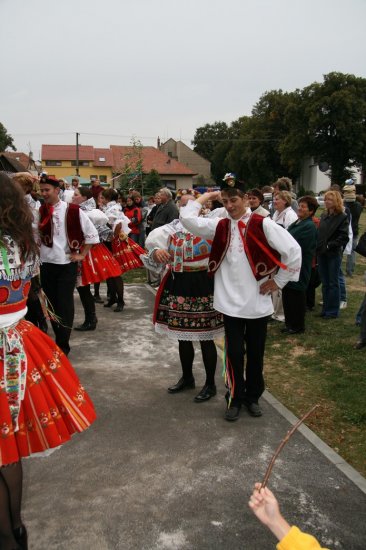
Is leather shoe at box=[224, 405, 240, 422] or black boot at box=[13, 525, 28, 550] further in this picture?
leather shoe at box=[224, 405, 240, 422]

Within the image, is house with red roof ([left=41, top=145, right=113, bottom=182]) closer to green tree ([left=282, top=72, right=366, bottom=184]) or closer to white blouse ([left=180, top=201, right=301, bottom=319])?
green tree ([left=282, top=72, right=366, bottom=184])

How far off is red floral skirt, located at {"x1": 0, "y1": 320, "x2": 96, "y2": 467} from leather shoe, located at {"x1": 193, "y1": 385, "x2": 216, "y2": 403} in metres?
1.88

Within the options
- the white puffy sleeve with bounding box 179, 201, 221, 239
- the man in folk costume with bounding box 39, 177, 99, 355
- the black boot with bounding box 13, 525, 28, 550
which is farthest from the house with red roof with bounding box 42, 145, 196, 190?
the black boot with bounding box 13, 525, 28, 550

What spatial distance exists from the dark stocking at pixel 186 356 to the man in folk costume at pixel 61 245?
1355mm

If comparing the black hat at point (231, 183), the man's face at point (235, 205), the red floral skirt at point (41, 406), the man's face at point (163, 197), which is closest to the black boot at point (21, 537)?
the red floral skirt at point (41, 406)

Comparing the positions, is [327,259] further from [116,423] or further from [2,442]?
[2,442]

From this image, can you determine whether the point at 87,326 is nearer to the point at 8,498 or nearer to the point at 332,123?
the point at 8,498

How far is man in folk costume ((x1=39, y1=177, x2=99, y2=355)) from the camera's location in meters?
5.10

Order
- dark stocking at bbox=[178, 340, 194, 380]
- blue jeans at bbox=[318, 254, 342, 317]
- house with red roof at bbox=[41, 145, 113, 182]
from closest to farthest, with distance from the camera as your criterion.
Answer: dark stocking at bbox=[178, 340, 194, 380], blue jeans at bbox=[318, 254, 342, 317], house with red roof at bbox=[41, 145, 113, 182]

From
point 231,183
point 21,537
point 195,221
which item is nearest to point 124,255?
point 195,221

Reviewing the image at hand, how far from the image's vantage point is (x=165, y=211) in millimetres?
8312

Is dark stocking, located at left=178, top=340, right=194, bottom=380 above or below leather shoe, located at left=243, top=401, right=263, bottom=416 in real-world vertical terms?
above

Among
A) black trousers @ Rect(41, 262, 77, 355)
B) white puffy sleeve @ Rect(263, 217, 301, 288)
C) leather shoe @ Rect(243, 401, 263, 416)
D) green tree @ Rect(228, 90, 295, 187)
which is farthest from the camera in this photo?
green tree @ Rect(228, 90, 295, 187)

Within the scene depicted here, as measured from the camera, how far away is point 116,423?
13.0 feet
